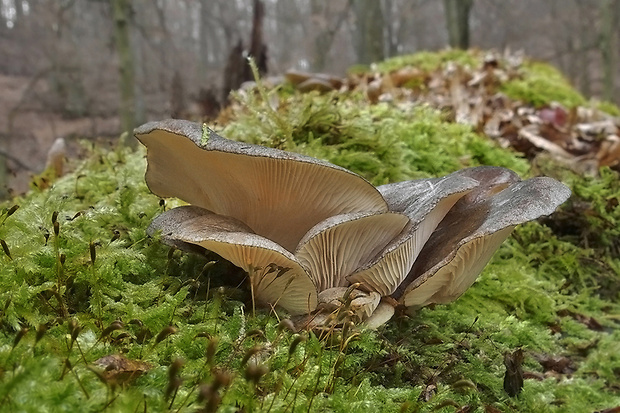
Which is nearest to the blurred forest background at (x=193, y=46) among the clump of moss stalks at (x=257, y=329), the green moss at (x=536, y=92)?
the green moss at (x=536, y=92)

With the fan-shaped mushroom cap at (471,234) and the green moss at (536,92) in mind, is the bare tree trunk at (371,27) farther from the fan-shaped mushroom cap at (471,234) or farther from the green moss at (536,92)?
the fan-shaped mushroom cap at (471,234)

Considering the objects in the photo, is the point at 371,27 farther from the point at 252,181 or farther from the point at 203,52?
the point at 203,52

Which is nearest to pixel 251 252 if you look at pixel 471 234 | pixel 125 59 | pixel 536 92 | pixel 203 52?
pixel 471 234

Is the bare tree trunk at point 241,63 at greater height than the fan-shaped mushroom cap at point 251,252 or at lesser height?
greater

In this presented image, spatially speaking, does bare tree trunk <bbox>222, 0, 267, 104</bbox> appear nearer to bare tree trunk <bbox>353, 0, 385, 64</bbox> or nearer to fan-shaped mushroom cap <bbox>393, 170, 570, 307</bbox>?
bare tree trunk <bbox>353, 0, 385, 64</bbox>

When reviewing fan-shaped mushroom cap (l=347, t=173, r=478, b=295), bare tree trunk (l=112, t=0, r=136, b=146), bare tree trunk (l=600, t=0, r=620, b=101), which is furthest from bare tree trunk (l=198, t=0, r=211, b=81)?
fan-shaped mushroom cap (l=347, t=173, r=478, b=295)

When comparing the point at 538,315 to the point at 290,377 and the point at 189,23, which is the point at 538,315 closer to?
the point at 290,377
